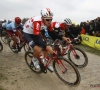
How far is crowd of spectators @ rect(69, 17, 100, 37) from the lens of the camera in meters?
12.8

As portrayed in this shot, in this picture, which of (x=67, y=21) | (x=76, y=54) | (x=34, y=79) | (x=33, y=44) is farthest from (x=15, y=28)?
(x=34, y=79)

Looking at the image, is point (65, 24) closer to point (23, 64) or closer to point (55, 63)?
point (55, 63)

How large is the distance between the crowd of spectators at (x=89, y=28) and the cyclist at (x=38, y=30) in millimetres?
7865

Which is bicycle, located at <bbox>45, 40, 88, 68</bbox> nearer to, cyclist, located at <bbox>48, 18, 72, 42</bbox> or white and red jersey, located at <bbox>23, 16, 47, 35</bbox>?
cyclist, located at <bbox>48, 18, 72, 42</bbox>

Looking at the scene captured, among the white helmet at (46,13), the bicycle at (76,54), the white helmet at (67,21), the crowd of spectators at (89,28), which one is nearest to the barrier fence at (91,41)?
the crowd of spectators at (89,28)

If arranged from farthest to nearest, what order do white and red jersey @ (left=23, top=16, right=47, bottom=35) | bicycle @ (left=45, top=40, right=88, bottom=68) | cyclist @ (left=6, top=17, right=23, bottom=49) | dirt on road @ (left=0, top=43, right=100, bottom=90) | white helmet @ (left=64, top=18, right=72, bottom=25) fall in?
cyclist @ (left=6, top=17, right=23, bottom=49)
bicycle @ (left=45, top=40, right=88, bottom=68)
white helmet @ (left=64, top=18, right=72, bottom=25)
dirt on road @ (left=0, top=43, right=100, bottom=90)
white and red jersey @ (left=23, top=16, right=47, bottom=35)

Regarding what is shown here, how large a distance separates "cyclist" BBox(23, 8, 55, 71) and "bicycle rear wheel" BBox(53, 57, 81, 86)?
1.04ft

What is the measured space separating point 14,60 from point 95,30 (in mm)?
7221

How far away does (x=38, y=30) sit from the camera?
5.14m

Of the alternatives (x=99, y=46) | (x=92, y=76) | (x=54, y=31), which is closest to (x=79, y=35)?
(x=99, y=46)

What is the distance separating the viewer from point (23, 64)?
7.40m

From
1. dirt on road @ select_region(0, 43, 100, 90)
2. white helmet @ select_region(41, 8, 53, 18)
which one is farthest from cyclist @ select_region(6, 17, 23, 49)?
white helmet @ select_region(41, 8, 53, 18)

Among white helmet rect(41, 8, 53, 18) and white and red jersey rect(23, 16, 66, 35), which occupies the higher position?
white helmet rect(41, 8, 53, 18)

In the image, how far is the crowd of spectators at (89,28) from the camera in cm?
1276
